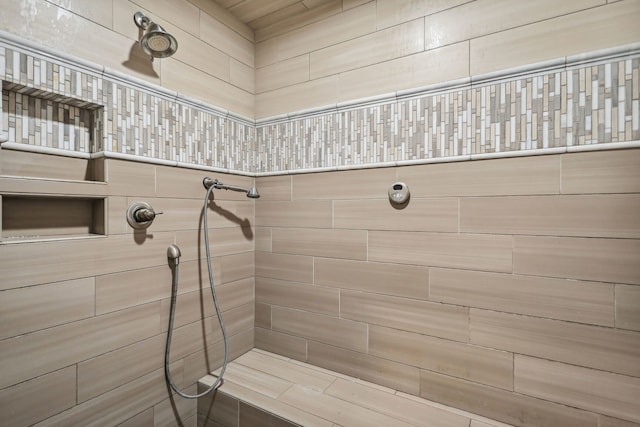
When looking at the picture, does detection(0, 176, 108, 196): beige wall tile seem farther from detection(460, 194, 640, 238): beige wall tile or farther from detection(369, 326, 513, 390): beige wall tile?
detection(460, 194, 640, 238): beige wall tile

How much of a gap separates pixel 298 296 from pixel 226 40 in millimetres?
1459

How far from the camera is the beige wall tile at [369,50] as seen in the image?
1.40 m

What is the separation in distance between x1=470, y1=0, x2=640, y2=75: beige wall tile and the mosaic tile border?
4cm

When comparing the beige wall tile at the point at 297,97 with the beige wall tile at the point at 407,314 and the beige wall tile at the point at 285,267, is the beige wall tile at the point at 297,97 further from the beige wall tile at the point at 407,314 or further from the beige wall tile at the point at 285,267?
the beige wall tile at the point at 407,314

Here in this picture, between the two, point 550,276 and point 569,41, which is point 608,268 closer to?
point 550,276

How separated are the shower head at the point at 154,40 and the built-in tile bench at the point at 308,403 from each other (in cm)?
150

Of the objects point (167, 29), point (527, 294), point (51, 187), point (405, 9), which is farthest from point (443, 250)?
point (167, 29)

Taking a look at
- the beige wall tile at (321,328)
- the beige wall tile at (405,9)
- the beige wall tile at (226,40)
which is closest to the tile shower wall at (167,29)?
the beige wall tile at (226,40)

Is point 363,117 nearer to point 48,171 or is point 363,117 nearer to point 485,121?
point 485,121

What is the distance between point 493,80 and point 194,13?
142 centimetres

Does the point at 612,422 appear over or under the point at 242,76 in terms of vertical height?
under

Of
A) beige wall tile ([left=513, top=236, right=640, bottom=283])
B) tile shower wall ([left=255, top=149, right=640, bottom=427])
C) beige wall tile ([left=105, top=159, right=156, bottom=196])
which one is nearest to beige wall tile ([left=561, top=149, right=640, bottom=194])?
tile shower wall ([left=255, top=149, right=640, bottom=427])

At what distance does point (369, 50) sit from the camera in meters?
1.51

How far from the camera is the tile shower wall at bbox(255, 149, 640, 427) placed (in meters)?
1.06
